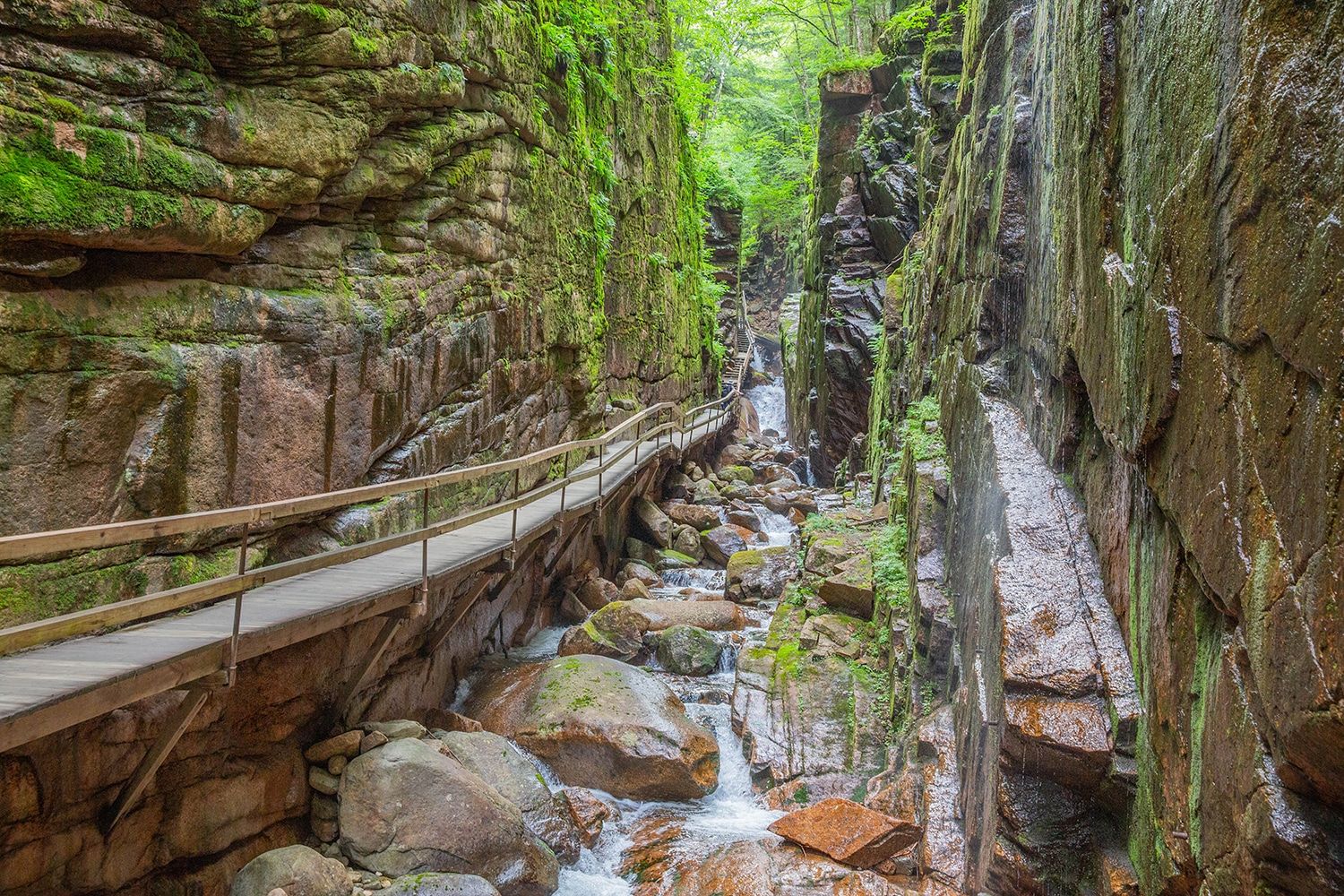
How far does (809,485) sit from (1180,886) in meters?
19.9

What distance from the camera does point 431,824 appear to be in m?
5.93

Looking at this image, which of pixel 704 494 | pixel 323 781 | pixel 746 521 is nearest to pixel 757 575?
pixel 746 521

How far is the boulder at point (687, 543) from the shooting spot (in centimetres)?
1594

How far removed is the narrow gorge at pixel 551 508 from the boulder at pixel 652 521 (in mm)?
4186

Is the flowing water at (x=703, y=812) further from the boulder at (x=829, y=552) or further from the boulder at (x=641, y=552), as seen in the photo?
the boulder at (x=641, y=552)

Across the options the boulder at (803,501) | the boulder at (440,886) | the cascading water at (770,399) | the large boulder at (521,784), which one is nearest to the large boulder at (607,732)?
the large boulder at (521,784)

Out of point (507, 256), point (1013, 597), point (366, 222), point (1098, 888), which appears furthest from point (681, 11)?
point (1098, 888)

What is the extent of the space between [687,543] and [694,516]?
1.20 m

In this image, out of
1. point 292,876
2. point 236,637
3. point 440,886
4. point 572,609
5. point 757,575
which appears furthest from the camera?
point 757,575

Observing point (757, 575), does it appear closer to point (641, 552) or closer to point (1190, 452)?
point (641, 552)

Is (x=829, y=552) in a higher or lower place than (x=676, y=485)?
higher

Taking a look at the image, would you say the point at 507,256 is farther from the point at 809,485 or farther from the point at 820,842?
the point at 809,485

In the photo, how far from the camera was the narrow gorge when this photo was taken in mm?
3092

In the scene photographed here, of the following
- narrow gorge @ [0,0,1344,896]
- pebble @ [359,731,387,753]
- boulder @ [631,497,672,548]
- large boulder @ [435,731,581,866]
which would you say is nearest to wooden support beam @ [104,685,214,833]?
narrow gorge @ [0,0,1344,896]
